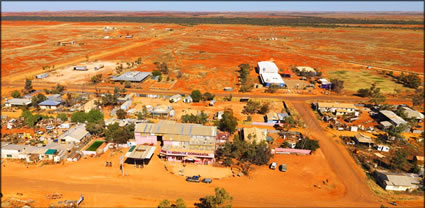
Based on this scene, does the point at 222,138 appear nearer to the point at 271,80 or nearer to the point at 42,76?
the point at 271,80

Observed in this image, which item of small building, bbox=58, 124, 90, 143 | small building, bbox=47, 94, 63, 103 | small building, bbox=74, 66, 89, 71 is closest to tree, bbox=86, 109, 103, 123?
small building, bbox=58, 124, 90, 143

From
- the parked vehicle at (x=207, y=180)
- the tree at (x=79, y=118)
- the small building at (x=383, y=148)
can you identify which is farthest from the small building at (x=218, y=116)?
the small building at (x=383, y=148)

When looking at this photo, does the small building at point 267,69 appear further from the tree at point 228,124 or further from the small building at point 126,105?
the small building at point 126,105

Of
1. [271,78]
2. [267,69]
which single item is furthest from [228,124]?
[267,69]

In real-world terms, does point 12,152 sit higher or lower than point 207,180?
higher

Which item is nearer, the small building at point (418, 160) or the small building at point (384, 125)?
the small building at point (418, 160)
